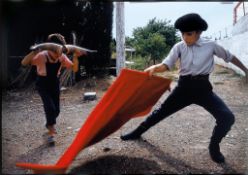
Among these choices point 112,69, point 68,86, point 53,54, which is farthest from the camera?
point 112,69

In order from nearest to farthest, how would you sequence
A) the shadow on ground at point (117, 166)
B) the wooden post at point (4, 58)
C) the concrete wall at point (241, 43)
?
the shadow on ground at point (117, 166)
the wooden post at point (4, 58)
the concrete wall at point (241, 43)

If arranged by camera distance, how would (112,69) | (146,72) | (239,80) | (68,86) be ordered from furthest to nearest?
(112,69)
(239,80)
(68,86)
(146,72)

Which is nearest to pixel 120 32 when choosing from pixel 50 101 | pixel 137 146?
pixel 50 101

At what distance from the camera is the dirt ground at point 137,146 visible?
393 centimetres

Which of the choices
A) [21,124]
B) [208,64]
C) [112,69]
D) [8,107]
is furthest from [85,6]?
[208,64]

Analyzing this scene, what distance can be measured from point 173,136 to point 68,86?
22.9 feet

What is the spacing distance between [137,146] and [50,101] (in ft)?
Answer: 4.82

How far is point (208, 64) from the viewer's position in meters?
4.00

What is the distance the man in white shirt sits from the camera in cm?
390

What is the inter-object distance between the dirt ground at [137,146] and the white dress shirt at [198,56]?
3.81 feet

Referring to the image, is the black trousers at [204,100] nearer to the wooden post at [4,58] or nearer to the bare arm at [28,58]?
the bare arm at [28,58]

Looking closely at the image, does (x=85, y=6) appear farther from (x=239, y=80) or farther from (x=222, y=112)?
(x=222, y=112)

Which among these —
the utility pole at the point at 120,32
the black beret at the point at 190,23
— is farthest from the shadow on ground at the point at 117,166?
the utility pole at the point at 120,32

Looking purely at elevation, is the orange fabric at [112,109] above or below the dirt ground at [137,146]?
above
